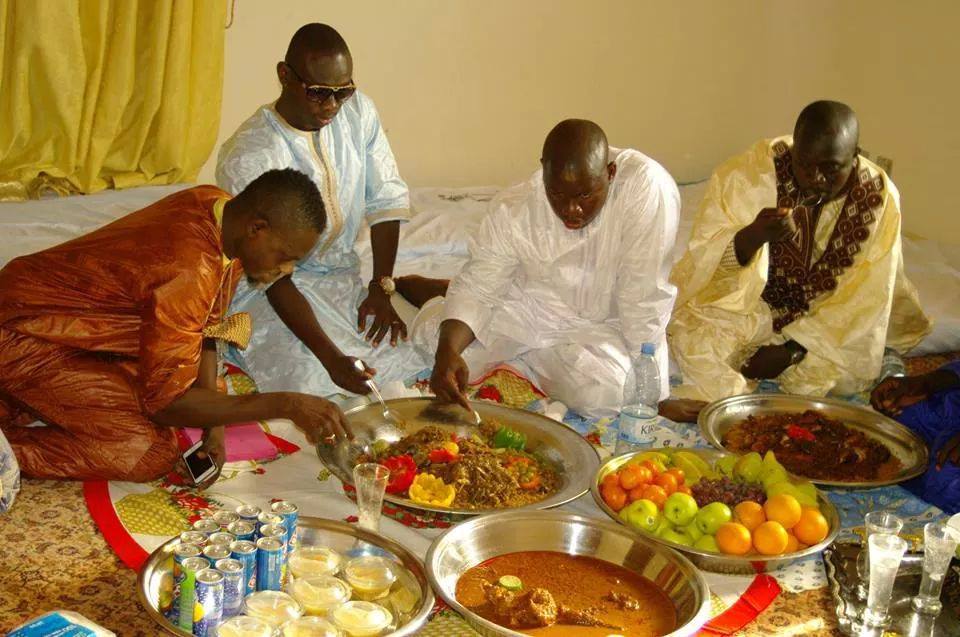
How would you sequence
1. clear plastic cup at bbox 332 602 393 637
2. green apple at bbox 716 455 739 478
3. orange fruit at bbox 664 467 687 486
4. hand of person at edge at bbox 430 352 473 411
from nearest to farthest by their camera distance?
1. clear plastic cup at bbox 332 602 393 637
2. orange fruit at bbox 664 467 687 486
3. green apple at bbox 716 455 739 478
4. hand of person at edge at bbox 430 352 473 411

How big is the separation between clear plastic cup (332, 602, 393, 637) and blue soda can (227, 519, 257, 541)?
25cm

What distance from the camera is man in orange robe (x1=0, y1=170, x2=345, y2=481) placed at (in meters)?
2.80

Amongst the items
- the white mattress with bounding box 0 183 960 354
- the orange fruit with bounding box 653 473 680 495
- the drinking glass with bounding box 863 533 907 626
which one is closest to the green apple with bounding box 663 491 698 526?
the orange fruit with bounding box 653 473 680 495

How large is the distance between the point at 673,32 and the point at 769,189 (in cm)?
287

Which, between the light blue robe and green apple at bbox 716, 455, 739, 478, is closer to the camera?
green apple at bbox 716, 455, 739, 478

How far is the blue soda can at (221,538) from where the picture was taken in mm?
2275

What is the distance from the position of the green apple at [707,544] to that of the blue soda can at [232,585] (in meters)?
1.12

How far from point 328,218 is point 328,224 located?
0.02m

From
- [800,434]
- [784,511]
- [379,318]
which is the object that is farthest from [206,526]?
[800,434]

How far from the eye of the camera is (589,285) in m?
3.72

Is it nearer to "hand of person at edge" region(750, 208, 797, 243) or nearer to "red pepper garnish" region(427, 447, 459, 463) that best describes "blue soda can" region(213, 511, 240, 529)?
"red pepper garnish" region(427, 447, 459, 463)

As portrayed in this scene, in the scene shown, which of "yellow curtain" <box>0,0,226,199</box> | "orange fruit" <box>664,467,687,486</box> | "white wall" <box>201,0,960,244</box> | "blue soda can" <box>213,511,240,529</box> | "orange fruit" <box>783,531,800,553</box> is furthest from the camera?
"white wall" <box>201,0,960,244</box>

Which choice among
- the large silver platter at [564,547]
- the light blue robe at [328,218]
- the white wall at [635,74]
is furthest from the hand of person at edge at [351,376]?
the white wall at [635,74]

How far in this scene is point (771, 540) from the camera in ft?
8.82
